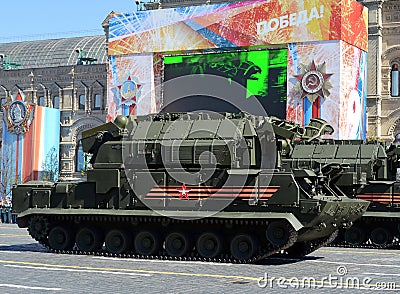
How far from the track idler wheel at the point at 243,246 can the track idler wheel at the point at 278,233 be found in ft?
1.46

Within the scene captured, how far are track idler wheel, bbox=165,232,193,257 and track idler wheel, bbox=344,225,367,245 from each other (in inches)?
324

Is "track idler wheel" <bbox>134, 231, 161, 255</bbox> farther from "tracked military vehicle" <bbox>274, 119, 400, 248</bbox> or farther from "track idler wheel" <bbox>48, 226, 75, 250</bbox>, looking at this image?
"tracked military vehicle" <bbox>274, 119, 400, 248</bbox>

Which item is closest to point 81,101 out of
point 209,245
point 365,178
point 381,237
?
point 365,178

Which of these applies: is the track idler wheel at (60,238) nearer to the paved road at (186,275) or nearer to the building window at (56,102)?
the paved road at (186,275)

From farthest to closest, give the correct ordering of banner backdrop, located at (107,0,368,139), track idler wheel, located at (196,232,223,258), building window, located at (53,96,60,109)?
building window, located at (53,96,60,109), banner backdrop, located at (107,0,368,139), track idler wheel, located at (196,232,223,258)

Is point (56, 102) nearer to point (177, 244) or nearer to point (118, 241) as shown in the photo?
point (118, 241)

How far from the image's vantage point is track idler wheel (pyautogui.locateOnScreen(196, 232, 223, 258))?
20016 mm

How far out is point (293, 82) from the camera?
2002 inches

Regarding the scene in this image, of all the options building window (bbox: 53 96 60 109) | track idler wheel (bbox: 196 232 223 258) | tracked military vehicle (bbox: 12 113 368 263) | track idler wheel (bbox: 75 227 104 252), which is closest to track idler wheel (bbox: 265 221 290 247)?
tracked military vehicle (bbox: 12 113 368 263)

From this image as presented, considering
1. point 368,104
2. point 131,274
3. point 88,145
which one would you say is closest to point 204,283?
point 131,274

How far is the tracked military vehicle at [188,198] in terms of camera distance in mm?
19641

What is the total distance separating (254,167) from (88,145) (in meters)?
4.93

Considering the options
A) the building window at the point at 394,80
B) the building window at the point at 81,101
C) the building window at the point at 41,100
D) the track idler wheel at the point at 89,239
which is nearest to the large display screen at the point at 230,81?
the building window at the point at 394,80

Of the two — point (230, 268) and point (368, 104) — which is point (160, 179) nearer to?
point (230, 268)
